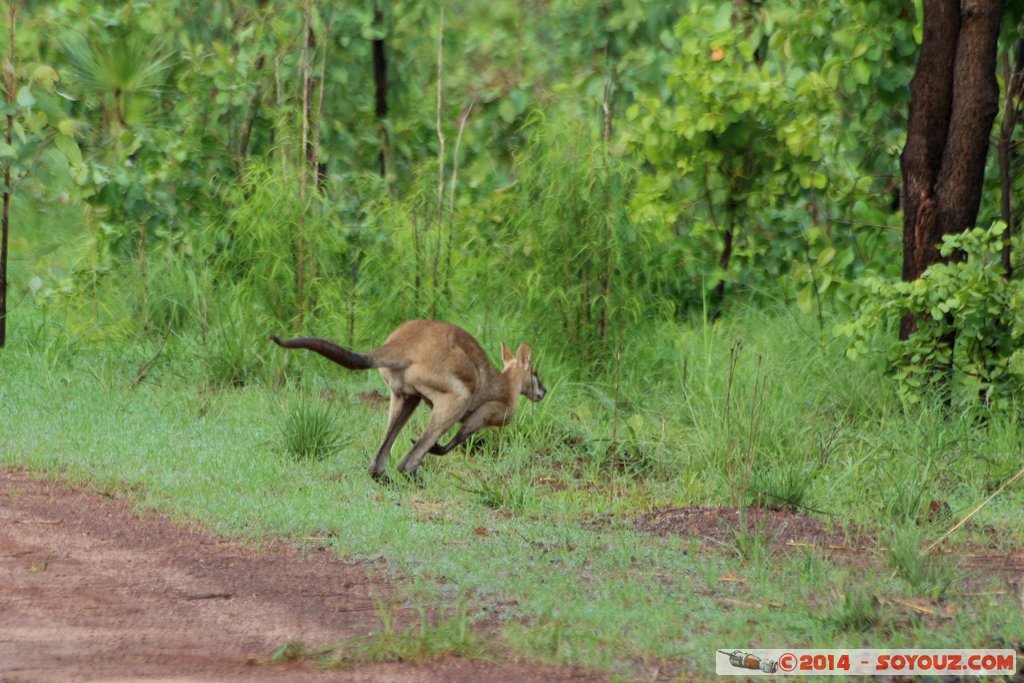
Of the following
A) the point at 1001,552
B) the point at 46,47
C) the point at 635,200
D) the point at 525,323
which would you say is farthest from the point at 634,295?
the point at 46,47

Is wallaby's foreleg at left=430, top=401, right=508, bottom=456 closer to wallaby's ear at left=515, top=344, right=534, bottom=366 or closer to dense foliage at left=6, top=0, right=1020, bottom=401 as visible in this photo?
wallaby's ear at left=515, top=344, right=534, bottom=366

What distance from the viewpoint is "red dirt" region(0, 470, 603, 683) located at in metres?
4.70

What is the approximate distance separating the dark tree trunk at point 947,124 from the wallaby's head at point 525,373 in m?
2.48

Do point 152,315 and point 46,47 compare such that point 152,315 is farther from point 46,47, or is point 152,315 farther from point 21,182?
point 46,47

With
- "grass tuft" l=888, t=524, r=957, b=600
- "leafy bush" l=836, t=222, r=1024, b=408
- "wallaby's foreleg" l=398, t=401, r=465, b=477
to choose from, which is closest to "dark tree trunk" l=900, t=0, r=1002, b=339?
"leafy bush" l=836, t=222, r=1024, b=408

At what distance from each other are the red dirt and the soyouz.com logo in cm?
52

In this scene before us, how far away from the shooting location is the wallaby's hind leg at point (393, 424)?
305 inches

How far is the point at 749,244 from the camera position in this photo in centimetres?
1191

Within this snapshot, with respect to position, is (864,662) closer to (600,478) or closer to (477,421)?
(600,478)

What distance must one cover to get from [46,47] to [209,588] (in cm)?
845

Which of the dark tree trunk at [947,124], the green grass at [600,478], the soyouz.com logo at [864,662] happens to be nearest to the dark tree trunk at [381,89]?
the green grass at [600,478]

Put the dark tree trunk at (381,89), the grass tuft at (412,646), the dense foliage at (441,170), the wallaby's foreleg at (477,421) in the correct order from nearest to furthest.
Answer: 1. the grass tuft at (412,646)
2. the wallaby's foreleg at (477,421)
3. the dense foliage at (441,170)
4. the dark tree trunk at (381,89)

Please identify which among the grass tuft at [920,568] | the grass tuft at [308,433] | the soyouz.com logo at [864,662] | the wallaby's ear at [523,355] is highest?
the wallaby's ear at [523,355]

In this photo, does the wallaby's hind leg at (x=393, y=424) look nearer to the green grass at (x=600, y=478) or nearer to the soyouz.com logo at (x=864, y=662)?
the green grass at (x=600, y=478)
